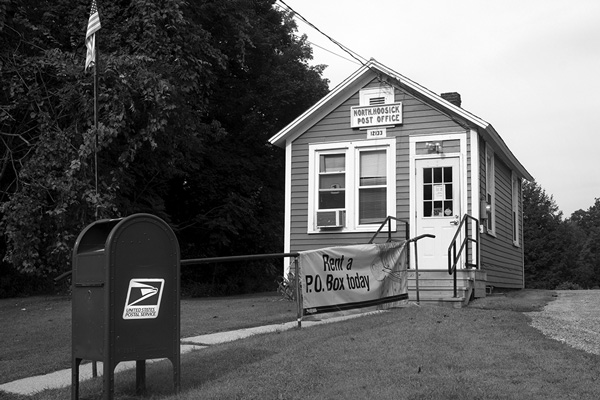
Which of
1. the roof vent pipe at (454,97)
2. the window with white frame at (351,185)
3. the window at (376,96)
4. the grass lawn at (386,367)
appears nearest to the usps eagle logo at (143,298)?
the grass lawn at (386,367)

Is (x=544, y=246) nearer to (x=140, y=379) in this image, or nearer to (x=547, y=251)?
(x=547, y=251)

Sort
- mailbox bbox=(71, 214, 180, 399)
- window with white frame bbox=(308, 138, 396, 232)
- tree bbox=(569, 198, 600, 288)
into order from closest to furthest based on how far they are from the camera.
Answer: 1. mailbox bbox=(71, 214, 180, 399)
2. window with white frame bbox=(308, 138, 396, 232)
3. tree bbox=(569, 198, 600, 288)

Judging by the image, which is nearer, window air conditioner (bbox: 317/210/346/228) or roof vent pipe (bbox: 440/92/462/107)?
window air conditioner (bbox: 317/210/346/228)

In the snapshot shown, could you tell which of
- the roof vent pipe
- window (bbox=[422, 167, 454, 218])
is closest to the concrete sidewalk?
window (bbox=[422, 167, 454, 218])

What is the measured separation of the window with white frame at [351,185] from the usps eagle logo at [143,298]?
1017cm

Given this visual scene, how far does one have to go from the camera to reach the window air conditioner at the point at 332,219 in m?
16.7

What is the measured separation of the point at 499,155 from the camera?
61.2ft

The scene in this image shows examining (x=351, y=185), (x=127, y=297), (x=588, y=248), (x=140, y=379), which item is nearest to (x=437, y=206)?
(x=351, y=185)

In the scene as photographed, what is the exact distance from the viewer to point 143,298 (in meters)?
6.57

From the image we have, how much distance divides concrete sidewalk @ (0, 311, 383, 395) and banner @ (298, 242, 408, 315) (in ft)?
1.11

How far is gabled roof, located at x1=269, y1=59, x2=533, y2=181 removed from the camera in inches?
617

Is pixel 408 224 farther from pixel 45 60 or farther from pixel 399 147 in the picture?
pixel 45 60

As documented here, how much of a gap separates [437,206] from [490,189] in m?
2.37

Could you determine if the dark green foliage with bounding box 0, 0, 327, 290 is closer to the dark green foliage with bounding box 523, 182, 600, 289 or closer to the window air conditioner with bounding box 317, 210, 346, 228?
the window air conditioner with bounding box 317, 210, 346, 228
